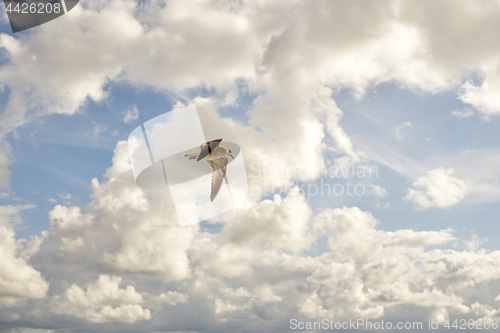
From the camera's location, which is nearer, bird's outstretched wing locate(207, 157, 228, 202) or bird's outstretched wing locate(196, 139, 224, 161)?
bird's outstretched wing locate(196, 139, 224, 161)

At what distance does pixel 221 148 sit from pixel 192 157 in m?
6.06

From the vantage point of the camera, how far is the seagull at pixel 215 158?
6900cm

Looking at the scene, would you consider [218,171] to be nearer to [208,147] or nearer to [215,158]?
[215,158]

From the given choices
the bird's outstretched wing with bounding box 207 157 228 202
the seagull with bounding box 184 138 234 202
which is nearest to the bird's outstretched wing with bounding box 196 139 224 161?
the seagull with bounding box 184 138 234 202

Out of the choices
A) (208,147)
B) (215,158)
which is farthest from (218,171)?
(208,147)

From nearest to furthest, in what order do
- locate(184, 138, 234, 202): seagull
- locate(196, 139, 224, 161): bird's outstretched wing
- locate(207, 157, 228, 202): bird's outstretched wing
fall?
locate(196, 139, 224, 161): bird's outstretched wing
locate(184, 138, 234, 202): seagull
locate(207, 157, 228, 202): bird's outstretched wing

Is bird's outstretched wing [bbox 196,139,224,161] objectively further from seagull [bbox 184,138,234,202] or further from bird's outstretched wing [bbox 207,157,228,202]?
bird's outstretched wing [bbox 207,157,228,202]

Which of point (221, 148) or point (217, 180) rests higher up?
point (221, 148)

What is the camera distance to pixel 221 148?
2793 inches

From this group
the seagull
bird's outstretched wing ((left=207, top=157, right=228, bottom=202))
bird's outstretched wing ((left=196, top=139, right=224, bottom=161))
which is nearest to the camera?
bird's outstretched wing ((left=196, top=139, right=224, bottom=161))

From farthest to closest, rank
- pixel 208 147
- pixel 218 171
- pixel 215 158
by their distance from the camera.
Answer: pixel 218 171 < pixel 215 158 < pixel 208 147

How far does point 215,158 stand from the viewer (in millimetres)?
72812

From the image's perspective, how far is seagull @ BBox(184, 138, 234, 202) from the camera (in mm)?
69000

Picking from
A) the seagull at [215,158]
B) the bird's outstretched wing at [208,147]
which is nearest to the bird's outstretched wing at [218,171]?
the seagull at [215,158]
